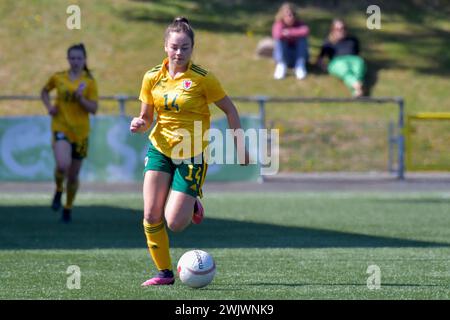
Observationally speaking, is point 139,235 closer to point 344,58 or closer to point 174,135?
point 174,135

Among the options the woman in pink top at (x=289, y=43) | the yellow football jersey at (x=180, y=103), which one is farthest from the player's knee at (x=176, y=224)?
the woman in pink top at (x=289, y=43)

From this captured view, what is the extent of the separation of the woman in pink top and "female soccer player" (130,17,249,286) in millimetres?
19552

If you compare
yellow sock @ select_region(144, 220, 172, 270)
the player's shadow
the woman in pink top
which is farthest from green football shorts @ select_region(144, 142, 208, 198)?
the woman in pink top

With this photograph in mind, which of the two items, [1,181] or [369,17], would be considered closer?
[1,181]

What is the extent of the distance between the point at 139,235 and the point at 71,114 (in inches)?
96.5

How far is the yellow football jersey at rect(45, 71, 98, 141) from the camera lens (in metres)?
16.3

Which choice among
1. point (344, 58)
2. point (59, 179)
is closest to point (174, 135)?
point (59, 179)

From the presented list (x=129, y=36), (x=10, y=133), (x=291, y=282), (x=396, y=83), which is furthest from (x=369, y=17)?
(x=291, y=282)

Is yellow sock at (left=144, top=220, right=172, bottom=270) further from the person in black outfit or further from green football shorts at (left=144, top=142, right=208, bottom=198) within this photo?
the person in black outfit

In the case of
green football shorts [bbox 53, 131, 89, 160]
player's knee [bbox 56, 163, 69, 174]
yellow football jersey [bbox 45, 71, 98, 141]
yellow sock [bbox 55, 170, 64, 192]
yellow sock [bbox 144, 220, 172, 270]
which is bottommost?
yellow sock [bbox 144, 220, 172, 270]

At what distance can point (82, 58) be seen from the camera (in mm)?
16047

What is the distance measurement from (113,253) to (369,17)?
76.7 ft

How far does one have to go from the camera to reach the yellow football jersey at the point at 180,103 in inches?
381
